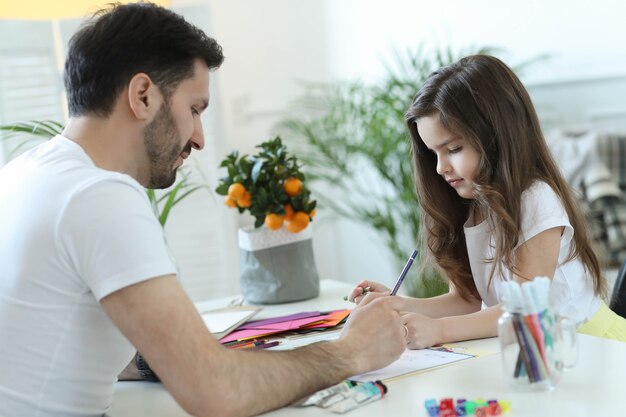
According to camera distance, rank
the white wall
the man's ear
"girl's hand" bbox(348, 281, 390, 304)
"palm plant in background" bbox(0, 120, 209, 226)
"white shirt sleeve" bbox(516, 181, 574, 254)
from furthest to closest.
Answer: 1. the white wall
2. "palm plant in background" bbox(0, 120, 209, 226)
3. "girl's hand" bbox(348, 281, 390, 304)
4. "white shirt sleeve" bbox(516, 181, 574, 254)
5. the man's ear

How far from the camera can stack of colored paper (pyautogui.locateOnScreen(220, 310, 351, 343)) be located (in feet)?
5.33

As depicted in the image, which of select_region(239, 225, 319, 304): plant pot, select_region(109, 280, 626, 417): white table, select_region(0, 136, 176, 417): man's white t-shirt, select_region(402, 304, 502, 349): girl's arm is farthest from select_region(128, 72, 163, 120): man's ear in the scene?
select_region(239, 225, 319, 304): plant pot

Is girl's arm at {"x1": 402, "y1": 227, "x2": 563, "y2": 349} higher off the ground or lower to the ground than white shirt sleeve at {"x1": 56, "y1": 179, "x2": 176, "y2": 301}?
lower

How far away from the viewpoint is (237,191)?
2.00 metres

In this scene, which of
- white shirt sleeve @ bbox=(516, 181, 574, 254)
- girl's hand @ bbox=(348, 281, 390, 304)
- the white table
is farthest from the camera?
girl's hand @ bbox=(348, 281, 390, 304)

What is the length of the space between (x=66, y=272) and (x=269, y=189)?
92 centimetres

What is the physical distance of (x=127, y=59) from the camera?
4.20 feet

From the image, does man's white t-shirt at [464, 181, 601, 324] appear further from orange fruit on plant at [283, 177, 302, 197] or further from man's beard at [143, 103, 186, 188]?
man's beard at [143, 103, 186, 188]

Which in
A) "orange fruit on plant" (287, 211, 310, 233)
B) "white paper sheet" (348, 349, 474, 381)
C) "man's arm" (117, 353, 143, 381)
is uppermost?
"orange fruit on plant" (287, 211, 310, 233)

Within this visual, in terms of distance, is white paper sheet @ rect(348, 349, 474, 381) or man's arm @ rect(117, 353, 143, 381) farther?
man's arm @ rect(117, 353, 143, 381)

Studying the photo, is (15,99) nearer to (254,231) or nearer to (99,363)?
(254,231)

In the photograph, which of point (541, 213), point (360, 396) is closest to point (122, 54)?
point (360, 396)

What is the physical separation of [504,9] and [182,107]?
8.06ft

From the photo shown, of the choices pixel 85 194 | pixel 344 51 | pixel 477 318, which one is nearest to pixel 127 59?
pixel 85 194
